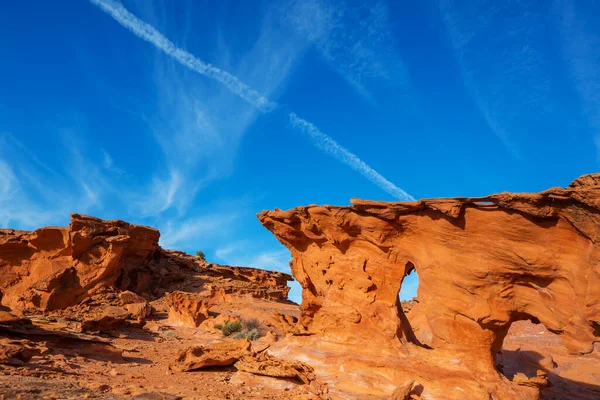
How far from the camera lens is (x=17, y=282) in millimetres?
22875

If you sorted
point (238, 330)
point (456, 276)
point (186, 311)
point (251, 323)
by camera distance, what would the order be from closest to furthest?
point (456, 276)
point (238, 330)
point (186, 311)
point (251, 323)

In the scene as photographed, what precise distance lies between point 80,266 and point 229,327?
1081 centimetres

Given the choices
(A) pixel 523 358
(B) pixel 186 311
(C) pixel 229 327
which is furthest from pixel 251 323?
(A) pixel 523 358

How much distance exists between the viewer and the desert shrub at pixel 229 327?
19142 millimetres

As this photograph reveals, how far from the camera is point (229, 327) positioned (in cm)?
1939

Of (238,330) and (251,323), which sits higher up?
(251,323)

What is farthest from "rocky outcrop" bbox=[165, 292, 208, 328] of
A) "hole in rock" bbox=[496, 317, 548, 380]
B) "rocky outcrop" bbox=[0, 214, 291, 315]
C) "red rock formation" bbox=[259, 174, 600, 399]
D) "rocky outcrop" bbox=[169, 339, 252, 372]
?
"hole in rock" bbox=[496, 317, 548, 380]

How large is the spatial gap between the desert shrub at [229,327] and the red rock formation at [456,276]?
8.42 metres

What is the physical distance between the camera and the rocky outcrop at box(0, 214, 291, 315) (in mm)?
21812

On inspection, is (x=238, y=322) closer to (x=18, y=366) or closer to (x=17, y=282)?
(x=18, y=366)

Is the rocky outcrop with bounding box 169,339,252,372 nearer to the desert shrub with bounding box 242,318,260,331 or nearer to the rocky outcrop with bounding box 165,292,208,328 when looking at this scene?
the rocky outcrop with bounding box 165,292,208,328

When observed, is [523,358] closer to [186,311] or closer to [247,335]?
[247,335]

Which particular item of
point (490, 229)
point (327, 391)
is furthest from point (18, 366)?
point (490, 229)

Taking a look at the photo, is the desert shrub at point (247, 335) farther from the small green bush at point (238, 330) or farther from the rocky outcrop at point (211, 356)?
the rocky outcrop at point (211, 356)
